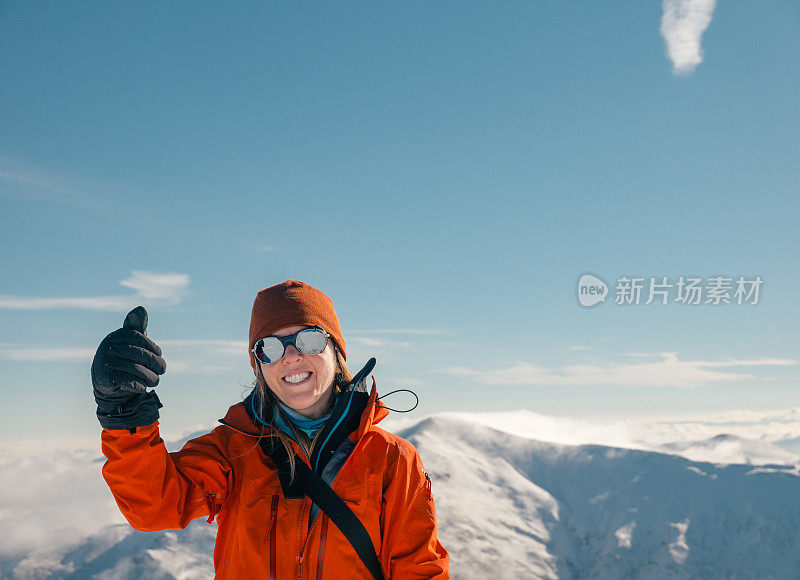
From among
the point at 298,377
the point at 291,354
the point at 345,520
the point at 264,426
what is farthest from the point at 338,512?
the point at 291,354

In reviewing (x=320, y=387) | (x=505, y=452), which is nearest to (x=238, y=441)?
(x=320, y=387)

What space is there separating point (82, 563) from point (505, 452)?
3361 inches

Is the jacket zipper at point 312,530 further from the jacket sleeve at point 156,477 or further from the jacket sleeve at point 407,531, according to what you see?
the jacket sleeve at point 156,477

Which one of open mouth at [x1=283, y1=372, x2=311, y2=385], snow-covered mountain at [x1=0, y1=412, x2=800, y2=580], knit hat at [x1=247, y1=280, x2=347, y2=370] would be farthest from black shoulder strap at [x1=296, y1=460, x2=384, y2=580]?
snow-covered mountain at [x1=0, y1=412, x2=800, y2=580]

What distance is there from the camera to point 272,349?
4422 mm

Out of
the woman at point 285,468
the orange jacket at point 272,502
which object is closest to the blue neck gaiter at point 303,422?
the woman at point 285,468

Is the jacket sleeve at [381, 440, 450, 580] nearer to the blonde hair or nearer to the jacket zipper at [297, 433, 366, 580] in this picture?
the jacket zipper at [297, 433, 366, 580]

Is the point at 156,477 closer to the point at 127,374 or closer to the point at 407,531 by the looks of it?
the point at 127,374

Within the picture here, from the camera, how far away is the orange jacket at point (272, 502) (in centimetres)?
387

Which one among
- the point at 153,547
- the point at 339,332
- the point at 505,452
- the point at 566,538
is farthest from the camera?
the point at 505,452

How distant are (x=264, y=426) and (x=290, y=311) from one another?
89 centimetres

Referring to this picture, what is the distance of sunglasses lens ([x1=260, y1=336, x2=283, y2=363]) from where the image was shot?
441 cm

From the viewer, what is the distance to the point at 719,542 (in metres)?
103

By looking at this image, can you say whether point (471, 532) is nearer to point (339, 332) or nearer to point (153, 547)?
point (153, 547)
